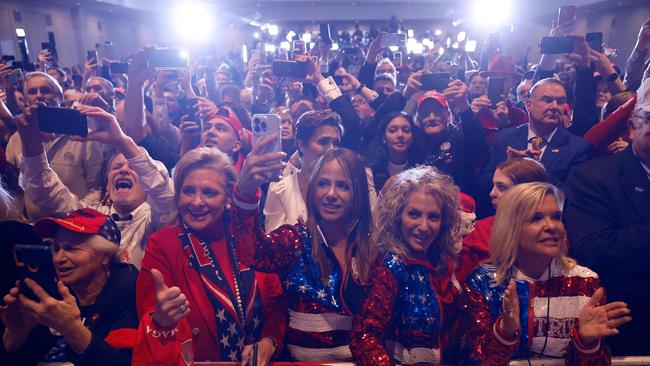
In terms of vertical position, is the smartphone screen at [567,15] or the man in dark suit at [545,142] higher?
the smartphone screen at [567,15]

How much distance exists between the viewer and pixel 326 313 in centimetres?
184

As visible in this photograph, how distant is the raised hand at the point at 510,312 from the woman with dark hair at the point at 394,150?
1510 millimetres

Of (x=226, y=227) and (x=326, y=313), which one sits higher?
(x=226, y=227)

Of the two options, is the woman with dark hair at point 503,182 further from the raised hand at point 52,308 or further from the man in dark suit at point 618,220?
the raised hand at point 52,308

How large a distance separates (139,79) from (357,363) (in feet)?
6.62

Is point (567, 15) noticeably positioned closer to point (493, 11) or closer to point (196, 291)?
point (196, 291)

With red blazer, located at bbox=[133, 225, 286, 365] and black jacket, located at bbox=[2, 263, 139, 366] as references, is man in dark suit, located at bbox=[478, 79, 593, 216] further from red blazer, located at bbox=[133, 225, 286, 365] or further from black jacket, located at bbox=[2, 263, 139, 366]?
black jacket, located at bbox=[2, 263, 139, 366]

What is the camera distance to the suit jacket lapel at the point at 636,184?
190 cm

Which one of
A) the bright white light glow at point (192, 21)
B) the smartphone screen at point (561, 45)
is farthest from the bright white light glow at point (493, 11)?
the smartphone screen at point (561, 45)

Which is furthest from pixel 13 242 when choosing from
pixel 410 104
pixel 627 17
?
pixel 627 17

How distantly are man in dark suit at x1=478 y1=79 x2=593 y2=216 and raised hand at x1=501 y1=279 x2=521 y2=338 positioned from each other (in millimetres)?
1268

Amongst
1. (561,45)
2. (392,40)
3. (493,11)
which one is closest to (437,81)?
(561,45)

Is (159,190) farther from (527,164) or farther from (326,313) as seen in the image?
(527,164)

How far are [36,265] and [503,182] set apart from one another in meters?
1.79
